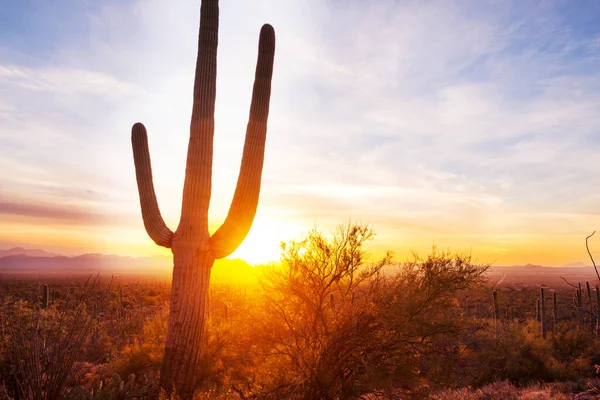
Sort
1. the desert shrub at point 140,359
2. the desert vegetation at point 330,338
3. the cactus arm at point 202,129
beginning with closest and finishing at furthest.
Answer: the desert vegetation at point 330,338
the cactus arm at point 202,129
the desert shrub at point 140,359

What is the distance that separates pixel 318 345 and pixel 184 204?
12.0ft

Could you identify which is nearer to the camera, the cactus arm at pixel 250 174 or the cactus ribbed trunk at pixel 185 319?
the cactus ribbed trunk at pixel 185 319

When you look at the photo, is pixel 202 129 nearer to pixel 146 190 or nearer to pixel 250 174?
pixel 250 174

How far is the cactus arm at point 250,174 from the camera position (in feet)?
28.5

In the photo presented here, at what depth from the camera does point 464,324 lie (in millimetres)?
8883

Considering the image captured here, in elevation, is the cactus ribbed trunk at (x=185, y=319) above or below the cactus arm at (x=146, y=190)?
below

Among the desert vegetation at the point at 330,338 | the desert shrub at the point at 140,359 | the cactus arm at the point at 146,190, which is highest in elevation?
the cactus arm at the point at 146,190

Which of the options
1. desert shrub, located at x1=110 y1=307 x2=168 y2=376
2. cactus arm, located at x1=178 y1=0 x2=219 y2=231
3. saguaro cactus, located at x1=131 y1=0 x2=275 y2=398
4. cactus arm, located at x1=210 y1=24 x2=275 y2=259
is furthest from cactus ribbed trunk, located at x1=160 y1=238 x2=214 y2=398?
desert shrub, located at x1=110 y1=307 x2=168 y2=376

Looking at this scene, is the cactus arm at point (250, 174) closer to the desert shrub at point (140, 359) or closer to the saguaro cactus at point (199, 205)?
the saguaro cactus at point (199, 205)

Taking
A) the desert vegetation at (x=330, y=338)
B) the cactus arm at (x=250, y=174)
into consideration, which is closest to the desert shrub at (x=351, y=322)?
the desert vegetation at (x=330, y=338)

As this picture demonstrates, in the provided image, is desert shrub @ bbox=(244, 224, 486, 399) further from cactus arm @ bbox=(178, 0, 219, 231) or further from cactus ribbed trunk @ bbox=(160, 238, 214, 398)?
cactus arm @ bbox=(178, 0, 219, 231)

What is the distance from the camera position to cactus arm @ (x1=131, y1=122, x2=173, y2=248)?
29.7 feet

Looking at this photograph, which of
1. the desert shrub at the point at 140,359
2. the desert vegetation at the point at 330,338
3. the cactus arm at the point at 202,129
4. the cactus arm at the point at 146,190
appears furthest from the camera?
the desert shrub at the point at 140,359

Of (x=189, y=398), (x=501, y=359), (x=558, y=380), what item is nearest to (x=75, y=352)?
(x=189, y=398)
